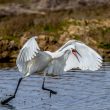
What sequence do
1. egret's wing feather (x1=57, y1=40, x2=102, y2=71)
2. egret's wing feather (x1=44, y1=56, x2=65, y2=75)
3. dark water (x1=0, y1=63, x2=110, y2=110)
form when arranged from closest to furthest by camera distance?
egret's wing feather (x1=57, y1=40, x2=102, y2=71)
dark water (x1=0, y1=63, x2=110, y2=110)
egret's wing feather (x1=44, y1=56, x2=65, y2=75)

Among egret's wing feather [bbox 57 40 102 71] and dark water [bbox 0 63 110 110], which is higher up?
egret's wing feather [bbox 57 40 102 71]

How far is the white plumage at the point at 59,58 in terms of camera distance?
598 inches

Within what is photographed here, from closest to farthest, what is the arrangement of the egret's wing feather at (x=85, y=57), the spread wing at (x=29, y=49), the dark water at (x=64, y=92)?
the spread wing at (x=29, y=49) < the egret's wing feather at (x=85, y=57) < the dark water at (x=64, y=92)

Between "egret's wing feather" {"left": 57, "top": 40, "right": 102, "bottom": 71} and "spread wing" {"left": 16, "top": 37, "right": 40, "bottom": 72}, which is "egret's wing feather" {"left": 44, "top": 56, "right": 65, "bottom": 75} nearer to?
"egret's wing feather" {"left": 57, "top": 40, "right": 102, "bottom": 71}

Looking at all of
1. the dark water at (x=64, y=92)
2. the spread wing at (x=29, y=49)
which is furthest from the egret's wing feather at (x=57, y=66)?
the spread wing at (x=29, y=49)

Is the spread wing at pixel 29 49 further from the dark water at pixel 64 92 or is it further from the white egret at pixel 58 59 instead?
the dark water at pixel 64 92

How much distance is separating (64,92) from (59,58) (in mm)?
2461

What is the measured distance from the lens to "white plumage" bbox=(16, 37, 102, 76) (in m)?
15.2

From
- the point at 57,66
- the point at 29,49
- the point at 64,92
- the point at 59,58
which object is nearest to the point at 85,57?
the point at 59,58

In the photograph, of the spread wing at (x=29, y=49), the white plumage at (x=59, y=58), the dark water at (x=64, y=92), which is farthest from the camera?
the dark water at (x=64, y=92)

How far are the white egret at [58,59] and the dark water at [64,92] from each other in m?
0.89

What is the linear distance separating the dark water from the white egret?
Result: 0.89m

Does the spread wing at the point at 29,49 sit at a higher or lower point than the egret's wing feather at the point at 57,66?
Answer: higher

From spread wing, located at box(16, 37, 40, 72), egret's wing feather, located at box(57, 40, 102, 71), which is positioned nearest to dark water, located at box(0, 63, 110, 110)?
egret's wing feather, located at box(57, 40, 102, 71)
